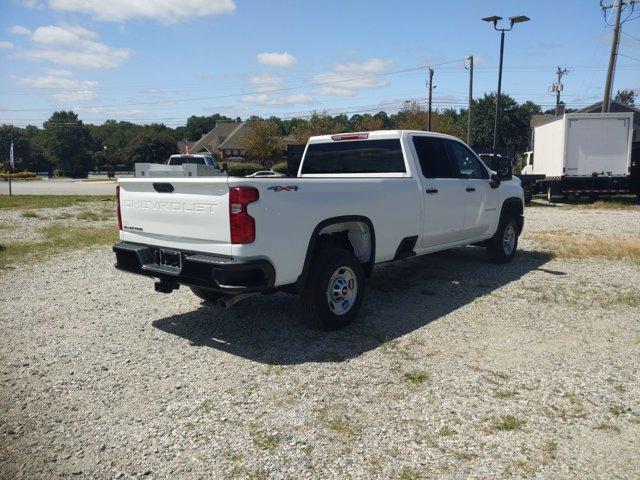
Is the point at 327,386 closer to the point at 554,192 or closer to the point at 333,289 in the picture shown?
the point at 333,289

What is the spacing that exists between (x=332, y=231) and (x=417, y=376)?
175 cm

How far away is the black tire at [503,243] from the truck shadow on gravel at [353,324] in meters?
0.29

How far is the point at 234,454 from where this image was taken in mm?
3131

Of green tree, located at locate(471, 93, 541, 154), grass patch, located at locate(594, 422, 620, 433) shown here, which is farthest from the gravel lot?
green tree, located at locate(471, 93, 541, 154)

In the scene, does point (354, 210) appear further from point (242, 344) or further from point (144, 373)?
point (144, 373)

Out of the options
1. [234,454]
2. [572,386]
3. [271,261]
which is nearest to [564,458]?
[572,386]

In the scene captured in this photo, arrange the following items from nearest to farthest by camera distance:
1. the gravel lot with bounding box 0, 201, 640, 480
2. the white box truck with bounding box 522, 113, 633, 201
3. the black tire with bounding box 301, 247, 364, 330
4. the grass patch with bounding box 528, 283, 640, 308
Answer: the gravel lot with bounding box 0, 201, 640, 480
the black tire with bounding box 301, 247, 364, 330
the grass patch with bounding box 528, 283, 640, 308
the white box truck with bounding box 522, 113, 633, 201

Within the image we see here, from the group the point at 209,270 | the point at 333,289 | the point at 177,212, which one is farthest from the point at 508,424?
the point at 177,212

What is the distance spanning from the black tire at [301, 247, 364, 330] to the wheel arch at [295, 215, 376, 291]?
0.33ft

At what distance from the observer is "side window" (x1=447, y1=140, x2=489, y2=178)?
7137 mm

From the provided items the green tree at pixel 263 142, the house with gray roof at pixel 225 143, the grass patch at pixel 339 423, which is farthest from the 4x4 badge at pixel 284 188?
the house with gray roof at pixel 225 143

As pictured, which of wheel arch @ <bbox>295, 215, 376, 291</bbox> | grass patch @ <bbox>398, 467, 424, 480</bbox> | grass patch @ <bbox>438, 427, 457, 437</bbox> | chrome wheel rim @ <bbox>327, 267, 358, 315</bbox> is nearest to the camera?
grass patch @ <bbox>398, 467, 424, 480</bbox>

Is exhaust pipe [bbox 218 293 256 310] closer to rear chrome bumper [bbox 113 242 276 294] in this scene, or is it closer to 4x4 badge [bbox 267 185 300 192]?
rear chrome bumper [bbox 113 242 276 294]

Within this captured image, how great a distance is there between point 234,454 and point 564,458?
198cm
